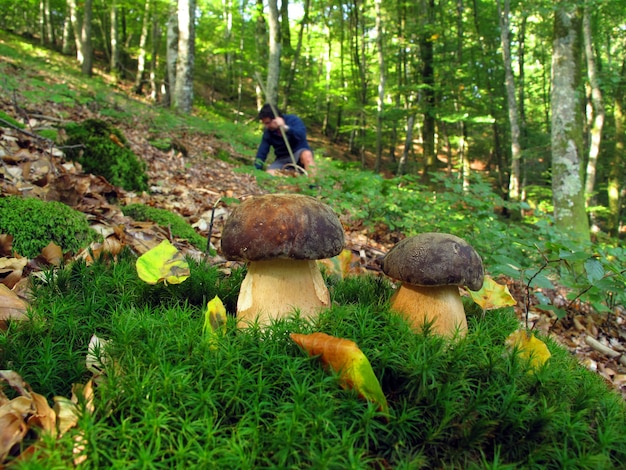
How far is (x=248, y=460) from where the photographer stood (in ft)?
3.94

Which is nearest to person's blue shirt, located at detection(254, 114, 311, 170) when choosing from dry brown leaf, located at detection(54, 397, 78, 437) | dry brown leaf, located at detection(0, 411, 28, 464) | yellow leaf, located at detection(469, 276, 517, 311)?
yellow leaf, located at detection(469, 276, 517, 311)

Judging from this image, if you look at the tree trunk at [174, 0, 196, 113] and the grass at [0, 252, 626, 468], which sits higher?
the tree trunk at [174, 0, 196, 113]

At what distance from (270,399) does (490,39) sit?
78.3ft

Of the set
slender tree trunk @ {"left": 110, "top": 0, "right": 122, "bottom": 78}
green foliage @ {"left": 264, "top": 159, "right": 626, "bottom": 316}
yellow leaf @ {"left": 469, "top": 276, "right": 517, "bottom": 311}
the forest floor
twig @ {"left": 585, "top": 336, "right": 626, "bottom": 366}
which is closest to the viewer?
yellow leaf @ {"left": 469, "top": 276, "right": 517, "bottom": 311}

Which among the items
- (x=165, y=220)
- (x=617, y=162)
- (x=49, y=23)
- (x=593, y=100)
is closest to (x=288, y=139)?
(x=165, y=220)

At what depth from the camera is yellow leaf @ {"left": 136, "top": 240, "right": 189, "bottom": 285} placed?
2072 mm

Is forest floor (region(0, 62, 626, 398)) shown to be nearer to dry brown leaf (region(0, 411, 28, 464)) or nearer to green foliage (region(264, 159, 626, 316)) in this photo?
green foliage (region(264, 159, 626, 316))

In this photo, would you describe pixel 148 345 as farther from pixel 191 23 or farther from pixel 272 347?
pixel 191 23

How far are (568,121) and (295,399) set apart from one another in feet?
28.1

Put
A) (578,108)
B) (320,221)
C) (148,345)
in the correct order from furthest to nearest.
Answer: (578,108) → (320,221) → (148,345)

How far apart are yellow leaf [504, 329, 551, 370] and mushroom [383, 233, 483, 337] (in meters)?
0.29

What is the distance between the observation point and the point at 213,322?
188cm

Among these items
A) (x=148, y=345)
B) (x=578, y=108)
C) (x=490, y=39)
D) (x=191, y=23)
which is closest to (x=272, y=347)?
(x=148, y=345)

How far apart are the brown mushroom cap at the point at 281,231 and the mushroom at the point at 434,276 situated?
1.23 ft
